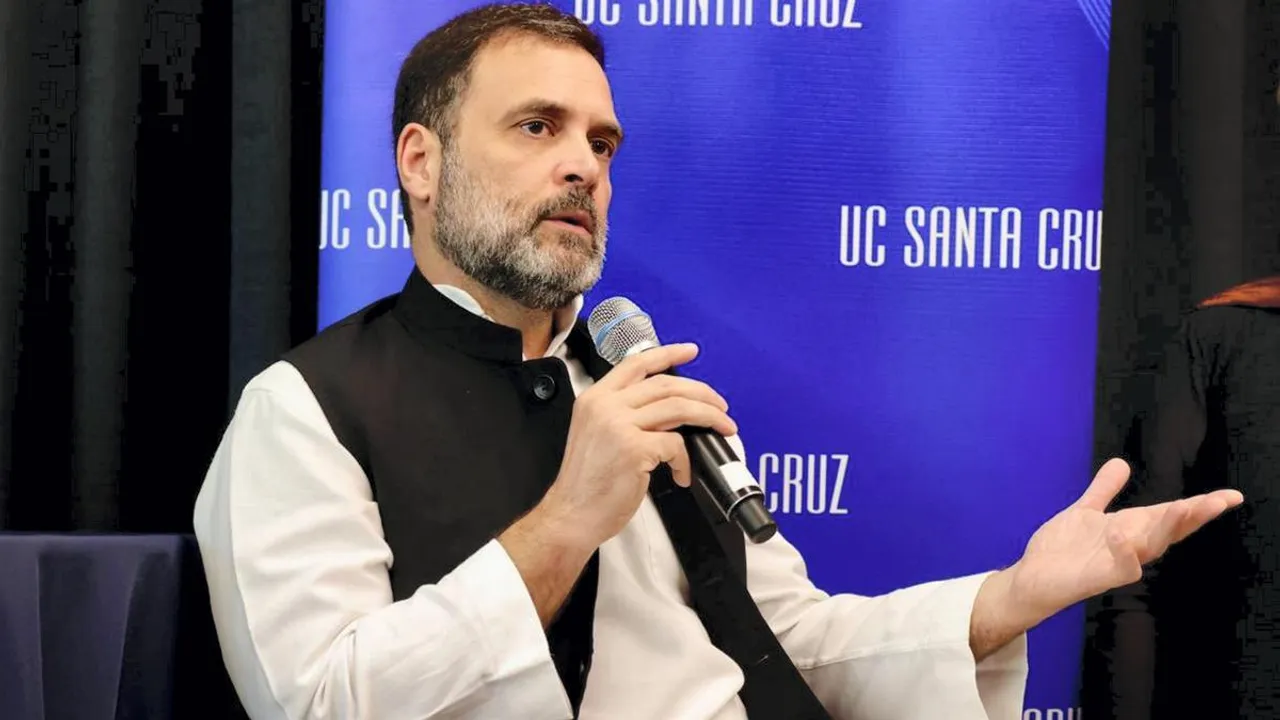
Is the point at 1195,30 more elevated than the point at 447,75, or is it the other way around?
the point at 1195,30

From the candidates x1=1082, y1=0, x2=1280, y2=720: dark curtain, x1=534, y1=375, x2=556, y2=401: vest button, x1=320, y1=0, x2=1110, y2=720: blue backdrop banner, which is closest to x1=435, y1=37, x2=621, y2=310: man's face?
x1=534, y1=375, x2=556, y2=401: vest button

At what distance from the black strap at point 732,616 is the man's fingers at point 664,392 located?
37cm

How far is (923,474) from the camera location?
7.04 ft

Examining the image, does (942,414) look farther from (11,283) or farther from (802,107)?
(11,283)

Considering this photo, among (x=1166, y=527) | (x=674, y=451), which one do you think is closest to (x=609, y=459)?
(x=674, y=451)

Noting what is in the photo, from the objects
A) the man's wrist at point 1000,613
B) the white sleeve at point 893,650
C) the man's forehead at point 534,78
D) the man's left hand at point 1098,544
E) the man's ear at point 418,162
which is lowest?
the white sleeve at point 893,650

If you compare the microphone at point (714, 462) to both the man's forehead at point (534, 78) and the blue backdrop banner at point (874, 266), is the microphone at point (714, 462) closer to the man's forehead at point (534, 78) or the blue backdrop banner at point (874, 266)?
the man's forehead at point (534, 78)

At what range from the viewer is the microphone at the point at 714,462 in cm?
117

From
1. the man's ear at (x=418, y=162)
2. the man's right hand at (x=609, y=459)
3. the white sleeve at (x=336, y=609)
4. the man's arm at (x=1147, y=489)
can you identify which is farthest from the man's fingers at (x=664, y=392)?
the man's arm at (x=1147, y=489)

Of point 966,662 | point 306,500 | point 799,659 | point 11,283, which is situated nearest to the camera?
point 306,500

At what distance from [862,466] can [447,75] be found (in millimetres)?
1000

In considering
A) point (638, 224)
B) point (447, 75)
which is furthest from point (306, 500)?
point (638, 224)

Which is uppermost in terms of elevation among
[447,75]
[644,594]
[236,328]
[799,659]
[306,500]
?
[447,75]

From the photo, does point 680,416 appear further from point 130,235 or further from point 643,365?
point 130,235
